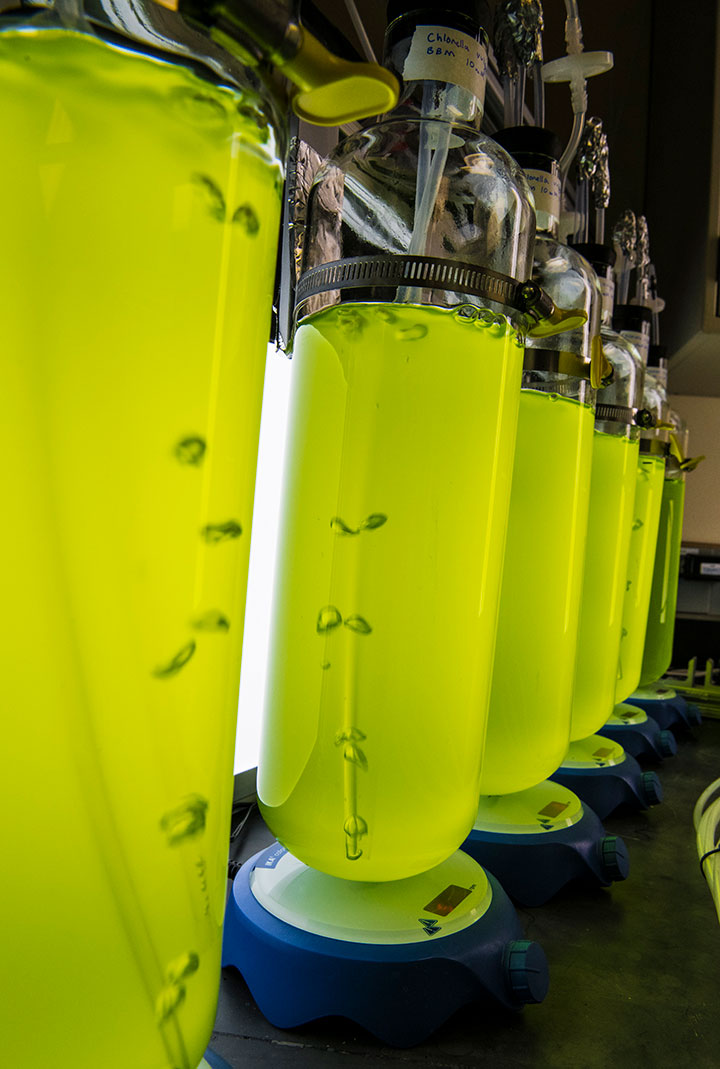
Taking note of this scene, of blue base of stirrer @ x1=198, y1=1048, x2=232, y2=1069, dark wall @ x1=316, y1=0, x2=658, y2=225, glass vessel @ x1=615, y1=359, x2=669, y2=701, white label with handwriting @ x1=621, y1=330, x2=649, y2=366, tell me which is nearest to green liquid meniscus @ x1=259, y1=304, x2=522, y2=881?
blue base of stirrer @ x1=198, y1=1048, x2=232, y2=1069

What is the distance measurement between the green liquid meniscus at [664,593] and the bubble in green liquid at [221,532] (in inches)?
42.4

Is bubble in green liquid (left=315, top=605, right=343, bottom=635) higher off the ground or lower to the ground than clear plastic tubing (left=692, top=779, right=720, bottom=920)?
higher

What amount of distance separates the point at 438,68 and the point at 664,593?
98 cm

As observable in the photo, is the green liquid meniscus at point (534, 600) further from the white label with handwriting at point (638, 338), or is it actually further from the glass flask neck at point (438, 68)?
the white label with handwriting at point (638, 338)

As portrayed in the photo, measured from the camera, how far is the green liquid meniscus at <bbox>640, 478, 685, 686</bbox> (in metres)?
1.22

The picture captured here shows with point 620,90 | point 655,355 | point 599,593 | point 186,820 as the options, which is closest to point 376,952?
point 186,820

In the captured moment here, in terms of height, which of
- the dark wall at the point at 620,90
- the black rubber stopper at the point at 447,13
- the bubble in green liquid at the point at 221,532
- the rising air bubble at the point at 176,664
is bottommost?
the rising air bubble at the point at 176,664

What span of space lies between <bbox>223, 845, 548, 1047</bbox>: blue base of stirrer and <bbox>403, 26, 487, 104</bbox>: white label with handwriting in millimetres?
458

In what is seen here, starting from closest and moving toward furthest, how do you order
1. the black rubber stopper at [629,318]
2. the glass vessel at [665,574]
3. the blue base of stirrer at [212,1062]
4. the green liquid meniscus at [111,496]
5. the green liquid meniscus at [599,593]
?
the green liquid meniscus at [111,496] → the blue base of stirrer at [212,1062] → the green liquid meniscus at [599,593] → the black rubber stopper at [629,318] → the glass vessel at [665,574]

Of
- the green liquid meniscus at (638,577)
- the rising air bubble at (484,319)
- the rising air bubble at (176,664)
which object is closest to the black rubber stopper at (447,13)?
the rising air bubble at (484,319)

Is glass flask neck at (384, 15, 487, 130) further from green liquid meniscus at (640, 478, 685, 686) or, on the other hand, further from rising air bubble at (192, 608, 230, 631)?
green liquid meniscus at (640, 478, 685, 686)

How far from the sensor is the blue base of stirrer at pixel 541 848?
0.58 metres

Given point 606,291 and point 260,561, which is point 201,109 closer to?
point 260,561

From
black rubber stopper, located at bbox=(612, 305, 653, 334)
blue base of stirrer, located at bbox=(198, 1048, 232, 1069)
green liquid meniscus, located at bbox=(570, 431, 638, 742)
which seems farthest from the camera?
black rubber stopper, located at bbox=(612, 305, 653, 334)
